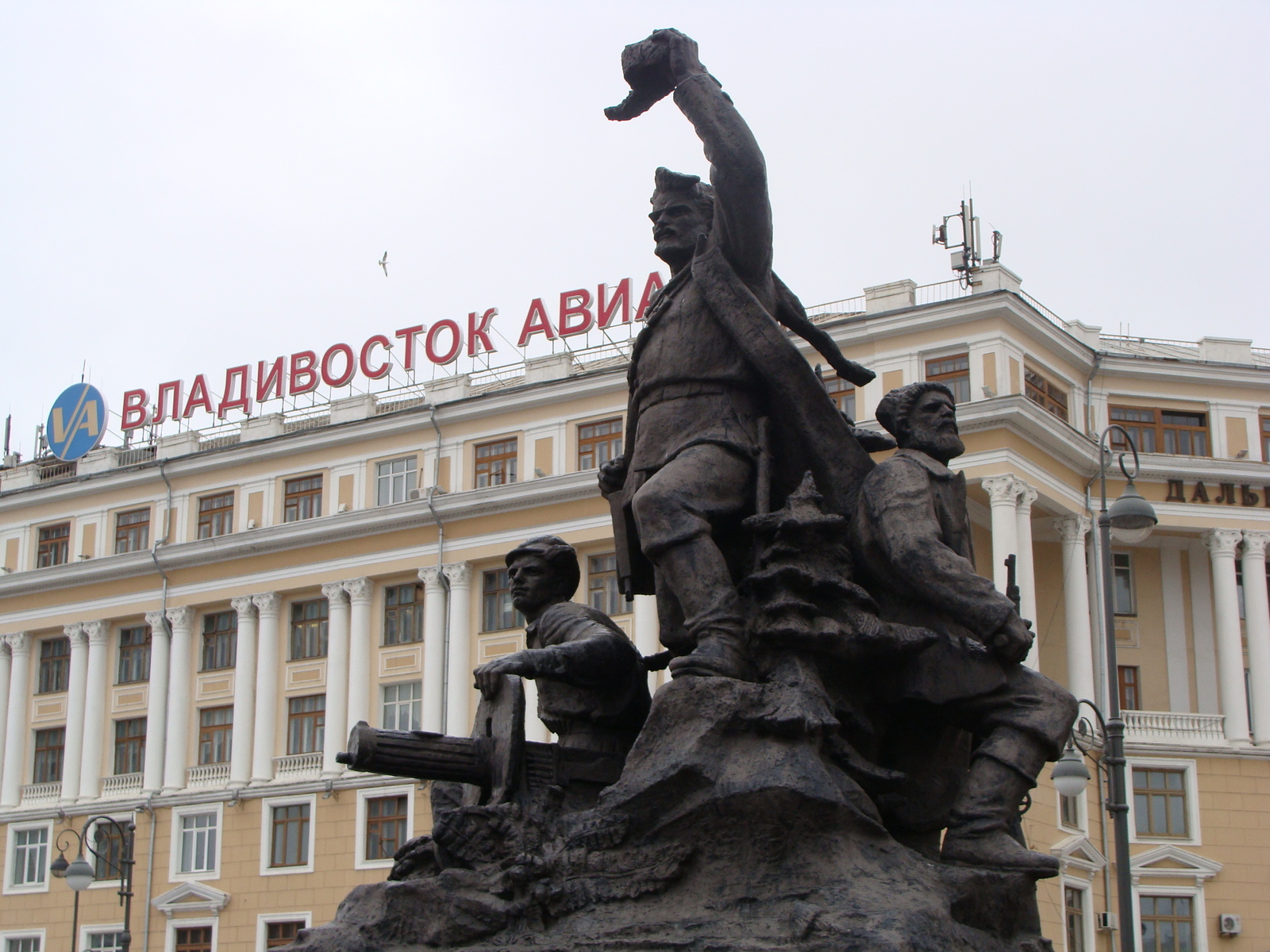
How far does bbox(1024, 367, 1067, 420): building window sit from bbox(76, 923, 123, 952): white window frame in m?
26.7

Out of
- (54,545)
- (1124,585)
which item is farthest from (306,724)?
(1124,585)

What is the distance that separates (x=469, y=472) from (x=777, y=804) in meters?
40.3

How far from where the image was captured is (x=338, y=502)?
4628 cm

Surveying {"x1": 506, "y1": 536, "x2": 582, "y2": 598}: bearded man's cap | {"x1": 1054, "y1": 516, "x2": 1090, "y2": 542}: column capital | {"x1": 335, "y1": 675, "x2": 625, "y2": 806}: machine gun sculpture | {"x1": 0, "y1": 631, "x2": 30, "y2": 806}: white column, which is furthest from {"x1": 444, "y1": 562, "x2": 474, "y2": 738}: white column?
{"x1": 335, "y1": 675, "x2": 625, "y2": 806}: machine gun sculpture

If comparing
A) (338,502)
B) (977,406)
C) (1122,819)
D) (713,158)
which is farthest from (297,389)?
(713,158)

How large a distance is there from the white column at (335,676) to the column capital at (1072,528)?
60.1 feet

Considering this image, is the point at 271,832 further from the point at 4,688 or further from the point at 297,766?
the point at 4,688

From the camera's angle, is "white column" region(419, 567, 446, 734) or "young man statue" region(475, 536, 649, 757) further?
"white column" region(419, 567, 446, 734)

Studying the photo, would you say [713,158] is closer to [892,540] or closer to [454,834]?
[892,540]

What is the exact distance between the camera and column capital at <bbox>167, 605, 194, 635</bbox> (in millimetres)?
47531

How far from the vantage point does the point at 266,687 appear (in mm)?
45781

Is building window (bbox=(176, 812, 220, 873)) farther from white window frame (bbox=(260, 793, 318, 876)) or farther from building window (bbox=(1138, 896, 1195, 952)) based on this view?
building window (bbox=(1138, 896, 1195, 952))

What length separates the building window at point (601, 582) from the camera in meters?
42.8

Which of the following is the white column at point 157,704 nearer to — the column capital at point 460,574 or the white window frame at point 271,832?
Result: the white window frame at point 271,832
